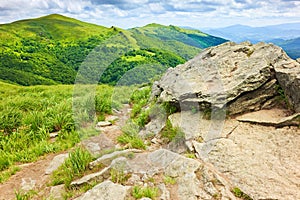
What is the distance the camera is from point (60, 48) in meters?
132

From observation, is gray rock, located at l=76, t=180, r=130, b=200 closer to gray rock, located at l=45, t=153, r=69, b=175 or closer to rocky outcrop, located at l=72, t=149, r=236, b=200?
rocky outcrop, located at l=72, t=149, r=236, b=200

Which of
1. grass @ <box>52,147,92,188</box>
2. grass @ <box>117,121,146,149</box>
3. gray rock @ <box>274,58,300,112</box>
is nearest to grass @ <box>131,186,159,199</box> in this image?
grass @ <box>52,147,92,188</box>

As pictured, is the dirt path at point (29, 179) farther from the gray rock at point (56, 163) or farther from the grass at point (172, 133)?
the grass at point (172, 133)

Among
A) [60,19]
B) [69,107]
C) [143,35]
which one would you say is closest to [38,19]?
[60,19]

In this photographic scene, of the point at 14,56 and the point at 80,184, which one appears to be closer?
the point at 80,184

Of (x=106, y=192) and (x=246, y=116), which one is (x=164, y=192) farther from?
(x=246, y=116)

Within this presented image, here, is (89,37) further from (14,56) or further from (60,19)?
(60,19)

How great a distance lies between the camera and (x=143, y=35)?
934 inches

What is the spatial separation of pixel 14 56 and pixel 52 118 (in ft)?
395

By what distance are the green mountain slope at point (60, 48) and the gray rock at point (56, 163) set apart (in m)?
10.1

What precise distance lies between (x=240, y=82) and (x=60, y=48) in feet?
446

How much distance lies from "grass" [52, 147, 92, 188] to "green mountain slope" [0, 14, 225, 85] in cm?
1058

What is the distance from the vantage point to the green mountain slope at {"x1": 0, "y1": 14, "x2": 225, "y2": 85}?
905 inches

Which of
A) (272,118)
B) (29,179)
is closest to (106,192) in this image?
(29,179)
